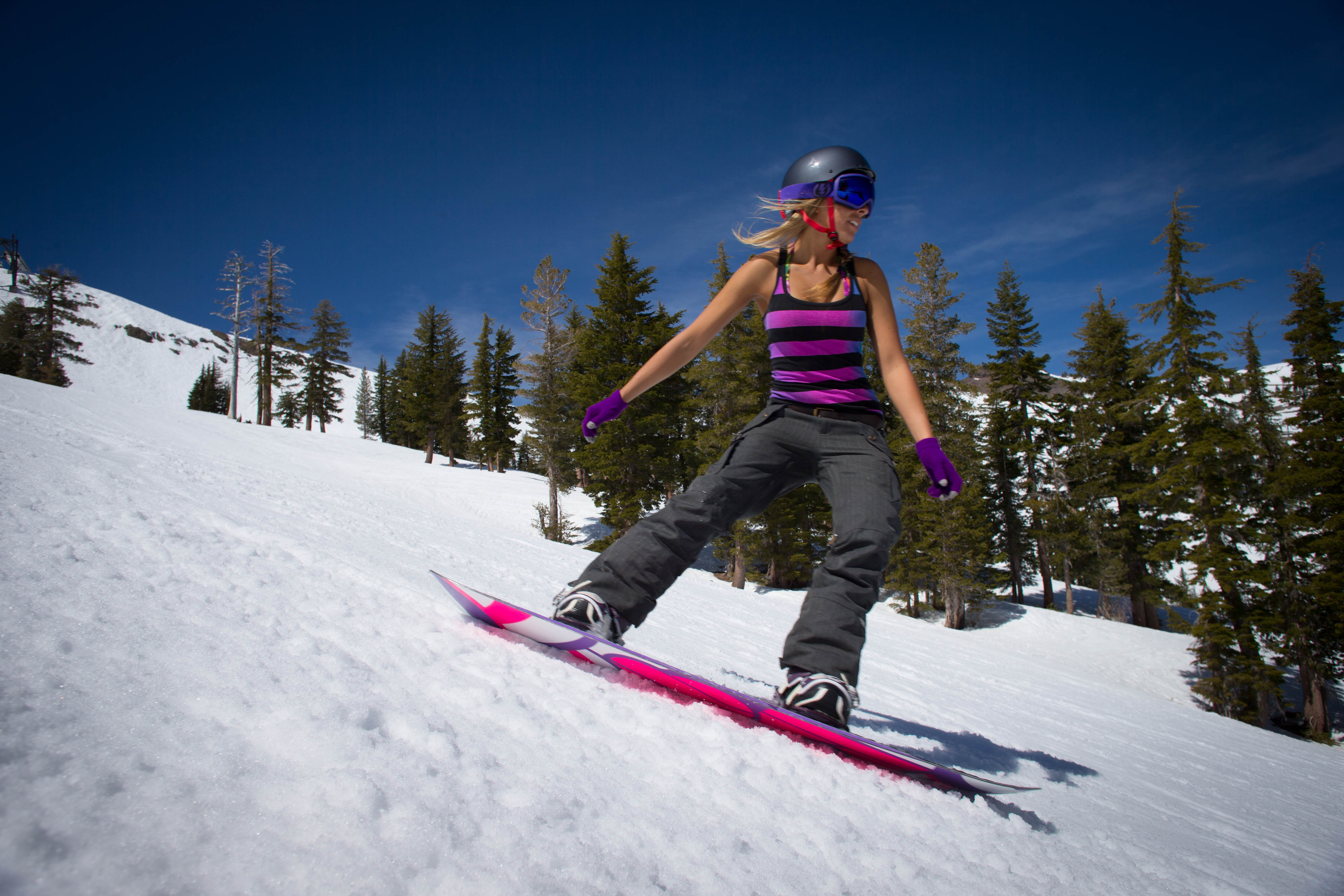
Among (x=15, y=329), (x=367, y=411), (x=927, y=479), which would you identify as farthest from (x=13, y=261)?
(x=927, y=479)

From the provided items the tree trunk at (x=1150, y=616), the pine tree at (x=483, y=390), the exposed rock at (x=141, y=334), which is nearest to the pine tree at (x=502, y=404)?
the pine tree at (x=483, y=390)

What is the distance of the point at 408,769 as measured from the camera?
114 centimetres

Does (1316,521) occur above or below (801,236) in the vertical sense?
below

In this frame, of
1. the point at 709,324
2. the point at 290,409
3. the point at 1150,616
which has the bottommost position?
the point at 1150,616

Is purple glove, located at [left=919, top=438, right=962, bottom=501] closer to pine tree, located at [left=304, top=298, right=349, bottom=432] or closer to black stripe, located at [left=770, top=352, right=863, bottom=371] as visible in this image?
black stripe, located at [left=770, top=352, right=863, bottom=371]

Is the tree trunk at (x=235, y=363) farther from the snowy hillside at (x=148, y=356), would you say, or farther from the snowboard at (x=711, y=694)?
the snowy hillside at (x=148, y=356)

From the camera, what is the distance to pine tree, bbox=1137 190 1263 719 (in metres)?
14.0

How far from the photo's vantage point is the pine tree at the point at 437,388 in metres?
36.0

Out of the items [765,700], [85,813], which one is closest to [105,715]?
[85,813]

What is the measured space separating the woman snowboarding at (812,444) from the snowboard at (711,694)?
0.08 m

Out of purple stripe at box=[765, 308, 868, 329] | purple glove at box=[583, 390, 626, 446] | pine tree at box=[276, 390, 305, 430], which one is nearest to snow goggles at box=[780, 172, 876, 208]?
purple stripe at box=[765, 308, 868, 329]

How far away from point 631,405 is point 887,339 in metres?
18.0

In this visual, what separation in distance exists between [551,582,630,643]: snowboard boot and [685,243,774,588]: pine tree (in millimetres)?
15385

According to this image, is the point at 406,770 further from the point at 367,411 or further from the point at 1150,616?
the point at 367,411
